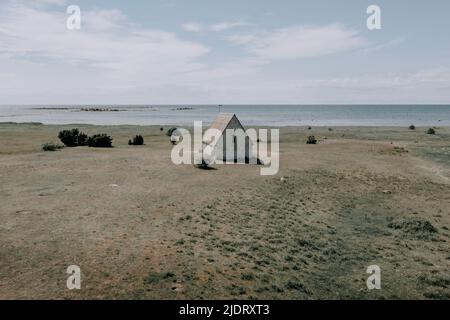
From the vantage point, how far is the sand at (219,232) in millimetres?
11336

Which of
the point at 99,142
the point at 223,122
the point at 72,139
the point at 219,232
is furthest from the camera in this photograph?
the point at 99,142

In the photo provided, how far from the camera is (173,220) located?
16656 mm

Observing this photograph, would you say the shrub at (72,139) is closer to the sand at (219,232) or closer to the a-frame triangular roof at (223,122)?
the sand at (219,232)

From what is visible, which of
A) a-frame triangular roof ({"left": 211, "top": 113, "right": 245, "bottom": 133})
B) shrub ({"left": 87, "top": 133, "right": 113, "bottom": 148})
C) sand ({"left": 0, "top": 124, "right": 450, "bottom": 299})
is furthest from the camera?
shrub ({"left": 87, "top": 133, "right": 113, "bottom": 148})

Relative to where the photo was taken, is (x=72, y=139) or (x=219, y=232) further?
(x=72, y=139)

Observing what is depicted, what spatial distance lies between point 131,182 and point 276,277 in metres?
14.1

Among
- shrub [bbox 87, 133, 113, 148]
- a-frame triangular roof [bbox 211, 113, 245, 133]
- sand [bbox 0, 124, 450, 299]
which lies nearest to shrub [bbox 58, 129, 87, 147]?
shrub [bbox 87, 133, 113, 148]

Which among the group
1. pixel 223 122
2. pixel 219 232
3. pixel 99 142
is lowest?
pixel 219 232

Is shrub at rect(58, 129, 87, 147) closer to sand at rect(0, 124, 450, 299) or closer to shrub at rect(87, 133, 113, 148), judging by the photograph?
shrub at rect(87, 133, 113, 148)

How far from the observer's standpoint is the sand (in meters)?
11.3

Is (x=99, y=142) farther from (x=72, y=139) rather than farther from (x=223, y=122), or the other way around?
(x=223, y=122)

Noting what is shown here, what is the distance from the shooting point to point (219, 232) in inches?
614

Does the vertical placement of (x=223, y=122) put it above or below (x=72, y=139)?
above

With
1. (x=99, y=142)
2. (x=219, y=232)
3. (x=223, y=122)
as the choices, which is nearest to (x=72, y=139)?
(x=99, y=142)
